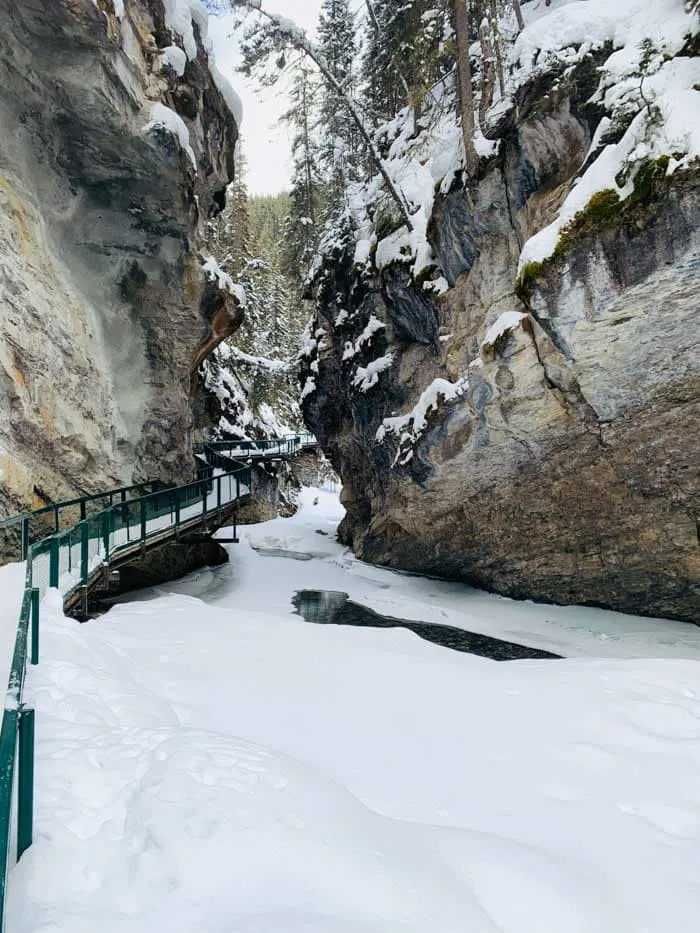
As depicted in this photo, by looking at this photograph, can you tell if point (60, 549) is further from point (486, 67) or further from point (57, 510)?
point (486, 67)

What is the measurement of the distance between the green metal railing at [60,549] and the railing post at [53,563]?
2cm

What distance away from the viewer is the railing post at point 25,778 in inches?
99.5

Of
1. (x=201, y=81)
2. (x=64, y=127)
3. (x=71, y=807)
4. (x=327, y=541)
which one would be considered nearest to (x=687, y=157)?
(x=71, y=807)

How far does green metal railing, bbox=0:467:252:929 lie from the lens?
2488 millimetres

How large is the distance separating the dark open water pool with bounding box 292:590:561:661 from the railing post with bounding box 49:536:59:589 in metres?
6.42

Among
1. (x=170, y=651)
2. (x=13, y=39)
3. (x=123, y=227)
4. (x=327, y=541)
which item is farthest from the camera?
(x=327, y=541)

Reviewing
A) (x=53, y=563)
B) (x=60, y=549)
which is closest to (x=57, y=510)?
(x=60, y=549)

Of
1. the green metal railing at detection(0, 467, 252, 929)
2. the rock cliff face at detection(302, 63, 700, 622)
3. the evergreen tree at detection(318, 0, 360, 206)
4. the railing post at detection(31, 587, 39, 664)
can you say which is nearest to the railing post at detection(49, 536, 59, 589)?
the green metal railing at detection(0, 467, 252, 929)

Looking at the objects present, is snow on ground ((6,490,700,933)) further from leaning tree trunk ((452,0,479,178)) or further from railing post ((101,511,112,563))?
leaning tree trunk ((452,0,479,178))

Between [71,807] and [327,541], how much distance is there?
23610mm

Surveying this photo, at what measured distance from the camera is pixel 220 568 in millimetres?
19766

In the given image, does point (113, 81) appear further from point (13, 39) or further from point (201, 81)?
point (201, 81)

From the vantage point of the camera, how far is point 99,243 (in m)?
16.5

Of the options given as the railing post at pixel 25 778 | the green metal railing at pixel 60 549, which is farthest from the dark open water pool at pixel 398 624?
the railing post at pixel 25 778
